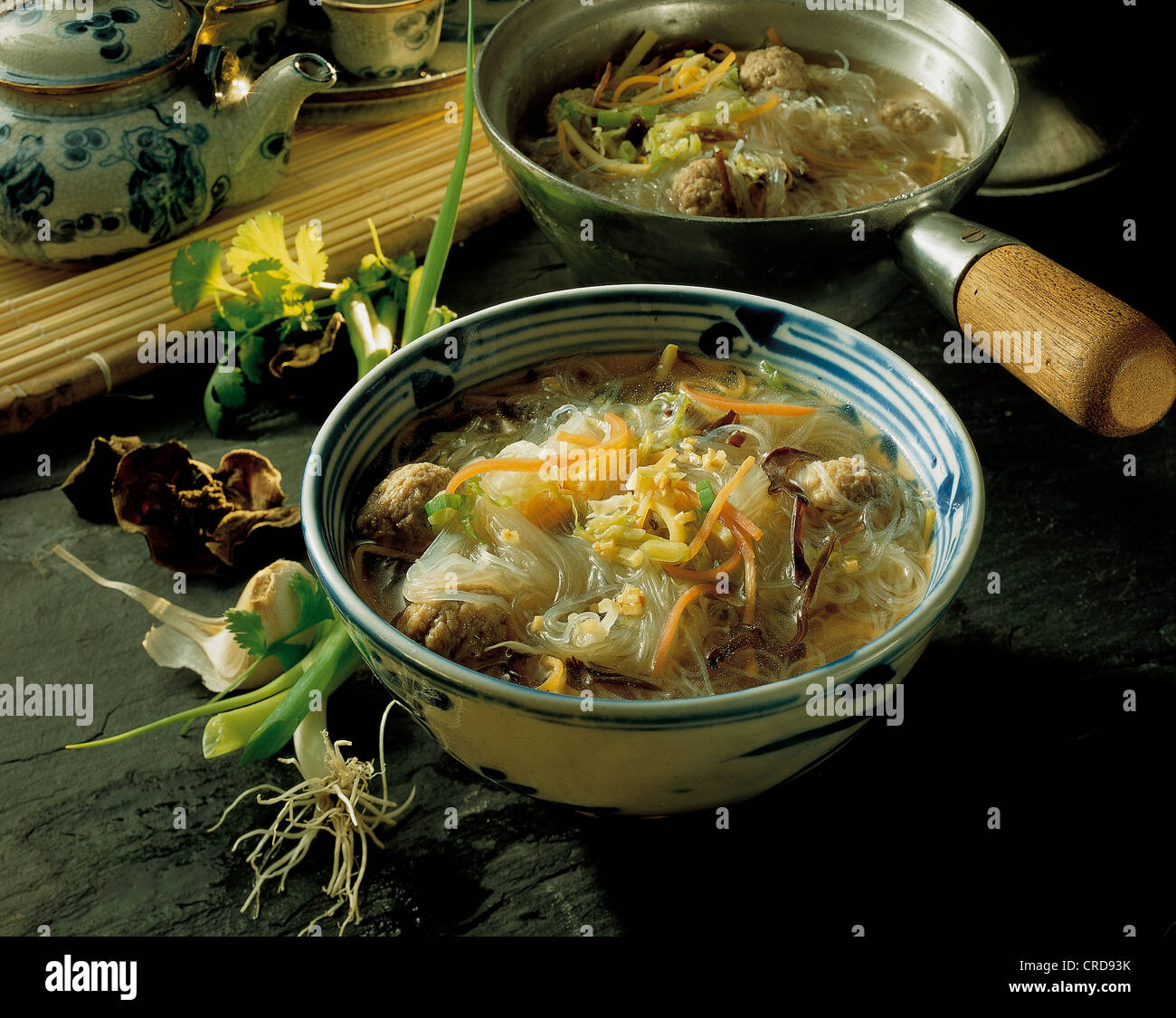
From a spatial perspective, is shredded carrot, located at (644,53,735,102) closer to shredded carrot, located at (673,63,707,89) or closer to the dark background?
shredded carrot, located at (673,63,707,89)

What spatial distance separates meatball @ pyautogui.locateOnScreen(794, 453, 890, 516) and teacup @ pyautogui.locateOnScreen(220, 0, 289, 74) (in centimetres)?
257

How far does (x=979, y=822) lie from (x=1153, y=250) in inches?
84.2

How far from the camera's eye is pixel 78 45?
2770mm

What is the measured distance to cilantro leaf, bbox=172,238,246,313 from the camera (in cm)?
270

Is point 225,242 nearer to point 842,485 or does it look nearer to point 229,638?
point 229,638

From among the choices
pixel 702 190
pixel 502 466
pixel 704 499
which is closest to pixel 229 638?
pixel 502 466

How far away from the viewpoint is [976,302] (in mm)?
1967

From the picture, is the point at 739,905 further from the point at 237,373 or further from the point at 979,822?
the point at 237,373

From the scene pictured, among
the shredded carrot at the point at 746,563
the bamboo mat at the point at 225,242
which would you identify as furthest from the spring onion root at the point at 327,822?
the bamboo mat at the point at 225,242

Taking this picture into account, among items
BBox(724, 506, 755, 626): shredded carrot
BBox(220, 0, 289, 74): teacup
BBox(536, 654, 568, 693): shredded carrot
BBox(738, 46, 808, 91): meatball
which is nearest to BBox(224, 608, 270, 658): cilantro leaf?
BBox(536, 654, 568, 693): shredded carrot

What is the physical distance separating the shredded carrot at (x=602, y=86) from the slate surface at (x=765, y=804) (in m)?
0.91
